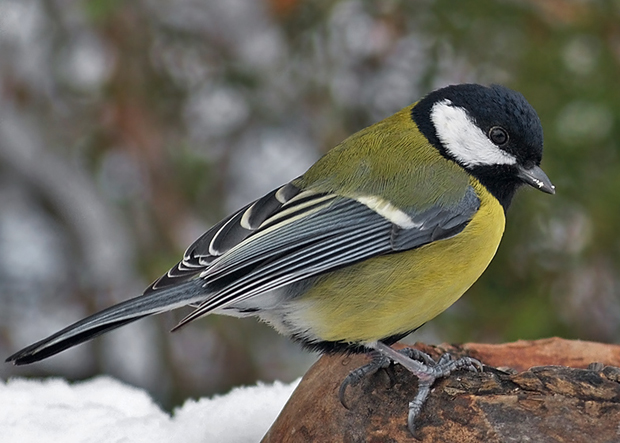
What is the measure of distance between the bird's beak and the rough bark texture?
51 centimetres

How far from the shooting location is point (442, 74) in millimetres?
3166

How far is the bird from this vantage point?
69.2 inches

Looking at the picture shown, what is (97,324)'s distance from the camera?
1681mm

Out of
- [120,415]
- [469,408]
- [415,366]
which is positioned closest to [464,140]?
[415,366]

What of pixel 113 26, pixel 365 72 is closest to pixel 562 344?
pixel 365 72

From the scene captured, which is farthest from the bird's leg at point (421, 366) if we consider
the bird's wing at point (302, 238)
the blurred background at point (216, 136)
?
the blurred background at point (216, 136)

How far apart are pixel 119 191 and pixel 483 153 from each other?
84.5 inches

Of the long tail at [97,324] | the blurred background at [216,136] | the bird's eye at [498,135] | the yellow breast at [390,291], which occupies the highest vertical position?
the blurred background at [216,136]

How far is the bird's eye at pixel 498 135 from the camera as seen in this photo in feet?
6.49

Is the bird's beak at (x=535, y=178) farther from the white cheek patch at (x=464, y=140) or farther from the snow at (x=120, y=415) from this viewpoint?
the snow at (x=120, y=415)

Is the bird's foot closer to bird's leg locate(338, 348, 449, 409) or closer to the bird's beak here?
bird's leg locate(338, 348, 449, 409)

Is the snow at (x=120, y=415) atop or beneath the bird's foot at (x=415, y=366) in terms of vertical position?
atop

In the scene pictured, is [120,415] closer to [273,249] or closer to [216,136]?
[273,249]

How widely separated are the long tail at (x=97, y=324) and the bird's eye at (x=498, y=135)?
2.87 ft
